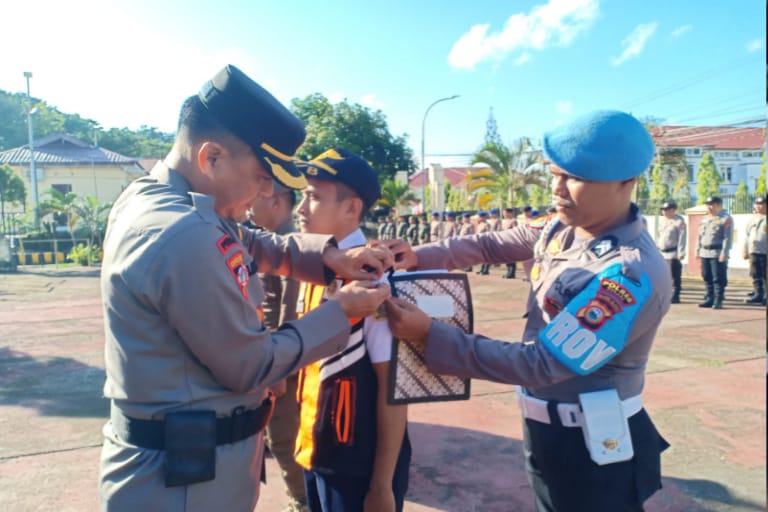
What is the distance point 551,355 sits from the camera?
5.15 feet

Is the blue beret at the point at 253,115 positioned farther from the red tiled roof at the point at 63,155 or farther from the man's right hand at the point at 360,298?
the red tiled roof at the point at 63,155

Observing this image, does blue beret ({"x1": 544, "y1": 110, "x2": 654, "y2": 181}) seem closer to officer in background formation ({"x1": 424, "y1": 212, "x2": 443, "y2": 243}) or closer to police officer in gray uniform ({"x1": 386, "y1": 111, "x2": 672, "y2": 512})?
police officer in gray uniform ({"x1": 386, "y1": 111, "x2": 672, "y2": 512})

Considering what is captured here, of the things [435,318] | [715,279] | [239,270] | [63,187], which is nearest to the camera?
[239,270]

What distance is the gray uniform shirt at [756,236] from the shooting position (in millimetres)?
9435

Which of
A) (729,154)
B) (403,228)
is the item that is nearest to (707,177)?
(403,228)

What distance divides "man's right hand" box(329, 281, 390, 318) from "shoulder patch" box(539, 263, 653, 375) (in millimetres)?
518

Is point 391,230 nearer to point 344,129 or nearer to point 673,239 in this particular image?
point 344,129

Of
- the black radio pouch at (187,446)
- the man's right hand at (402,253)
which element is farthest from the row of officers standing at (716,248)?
the black radio pouch at (187,446)

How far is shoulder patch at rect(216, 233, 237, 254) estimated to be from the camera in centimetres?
134

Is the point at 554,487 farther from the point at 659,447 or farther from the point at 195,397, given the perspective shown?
the point at 195,397

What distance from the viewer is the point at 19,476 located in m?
3.45

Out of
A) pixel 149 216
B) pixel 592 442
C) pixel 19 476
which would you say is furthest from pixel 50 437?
pixel 592 442

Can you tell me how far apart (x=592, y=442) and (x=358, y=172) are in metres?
1.26

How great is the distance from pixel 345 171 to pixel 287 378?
4.34 feet
